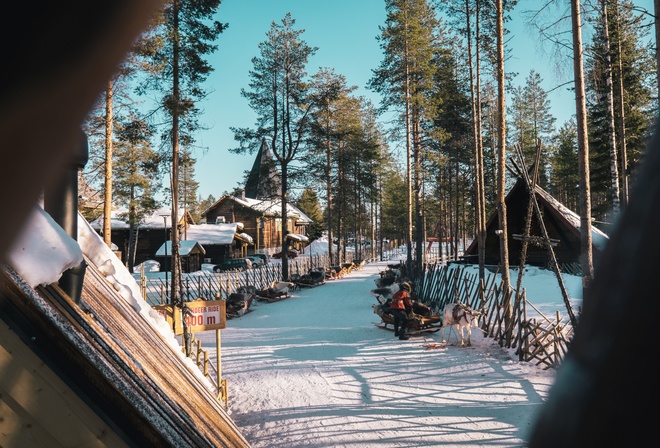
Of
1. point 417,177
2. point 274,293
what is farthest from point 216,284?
point 417,177

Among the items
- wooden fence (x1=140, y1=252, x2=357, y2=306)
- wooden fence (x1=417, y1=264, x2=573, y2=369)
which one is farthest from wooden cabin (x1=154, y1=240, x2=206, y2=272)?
wooden fence (x1=417, y1=264, x2=573, y2=369)

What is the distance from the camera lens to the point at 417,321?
1294 cm

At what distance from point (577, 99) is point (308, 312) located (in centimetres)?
1162

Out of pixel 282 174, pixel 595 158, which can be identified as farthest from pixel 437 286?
pixel 595 158

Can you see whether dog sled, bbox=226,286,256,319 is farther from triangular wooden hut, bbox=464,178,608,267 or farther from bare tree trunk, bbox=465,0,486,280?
triangular wooden hut, bbox=464,178,608,267

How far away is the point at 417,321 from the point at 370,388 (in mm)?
4835

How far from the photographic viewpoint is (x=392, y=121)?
2420cm

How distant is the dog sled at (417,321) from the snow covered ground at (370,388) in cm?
36

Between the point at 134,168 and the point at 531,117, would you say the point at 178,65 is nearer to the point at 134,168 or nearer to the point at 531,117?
the point at 134,168

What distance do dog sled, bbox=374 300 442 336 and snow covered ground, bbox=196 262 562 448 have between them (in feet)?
1.19

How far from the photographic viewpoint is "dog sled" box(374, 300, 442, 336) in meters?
13.0

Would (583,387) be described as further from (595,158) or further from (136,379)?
(595,158)

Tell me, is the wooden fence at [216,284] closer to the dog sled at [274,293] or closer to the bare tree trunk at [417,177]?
the dog sled at [274,293]

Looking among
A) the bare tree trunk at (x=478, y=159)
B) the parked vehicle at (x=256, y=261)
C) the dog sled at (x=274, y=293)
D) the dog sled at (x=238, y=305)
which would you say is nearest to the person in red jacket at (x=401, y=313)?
A: the bare tree trunk at (x=478, y=159)
